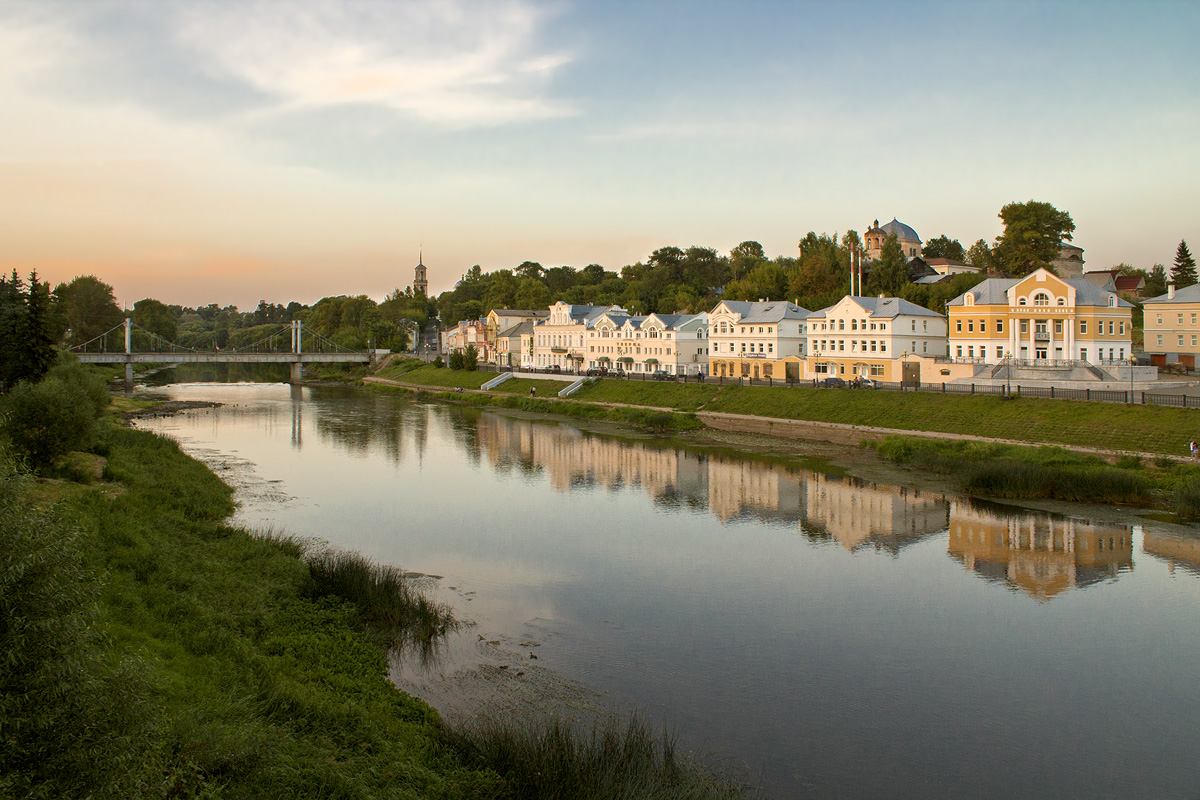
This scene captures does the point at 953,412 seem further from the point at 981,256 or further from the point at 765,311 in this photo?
the point at 981,256

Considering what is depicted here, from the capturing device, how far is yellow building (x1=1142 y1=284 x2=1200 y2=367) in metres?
41.4

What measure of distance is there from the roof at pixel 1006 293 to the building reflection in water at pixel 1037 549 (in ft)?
69.2

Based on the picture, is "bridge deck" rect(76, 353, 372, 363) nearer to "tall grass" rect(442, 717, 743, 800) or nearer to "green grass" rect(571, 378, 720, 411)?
"green grass" rect(571, 378, 720, 411)

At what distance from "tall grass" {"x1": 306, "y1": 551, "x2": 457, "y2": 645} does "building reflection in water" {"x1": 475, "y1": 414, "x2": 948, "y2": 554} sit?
10.4 metres

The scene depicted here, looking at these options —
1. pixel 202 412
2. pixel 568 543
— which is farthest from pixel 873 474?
pixel 202 412

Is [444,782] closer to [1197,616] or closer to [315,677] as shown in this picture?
[315,677]

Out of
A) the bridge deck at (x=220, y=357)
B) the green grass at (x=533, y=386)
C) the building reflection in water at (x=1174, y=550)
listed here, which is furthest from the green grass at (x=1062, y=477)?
the bridge deck at (x=220, y=357)

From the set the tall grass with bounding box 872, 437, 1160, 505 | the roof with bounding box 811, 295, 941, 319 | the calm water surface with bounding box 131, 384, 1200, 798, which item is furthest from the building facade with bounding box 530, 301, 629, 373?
the tall grass with bounding box 872, 437, 1160, 505

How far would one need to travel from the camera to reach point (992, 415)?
32.4m

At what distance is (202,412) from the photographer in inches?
2002

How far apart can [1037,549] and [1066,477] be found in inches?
226

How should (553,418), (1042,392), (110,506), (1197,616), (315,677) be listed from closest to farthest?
(315,677), (1197,616), (110,506), (1042,392), (553,418)

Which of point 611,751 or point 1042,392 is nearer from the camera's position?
point 611,751

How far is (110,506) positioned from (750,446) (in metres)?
25.1
